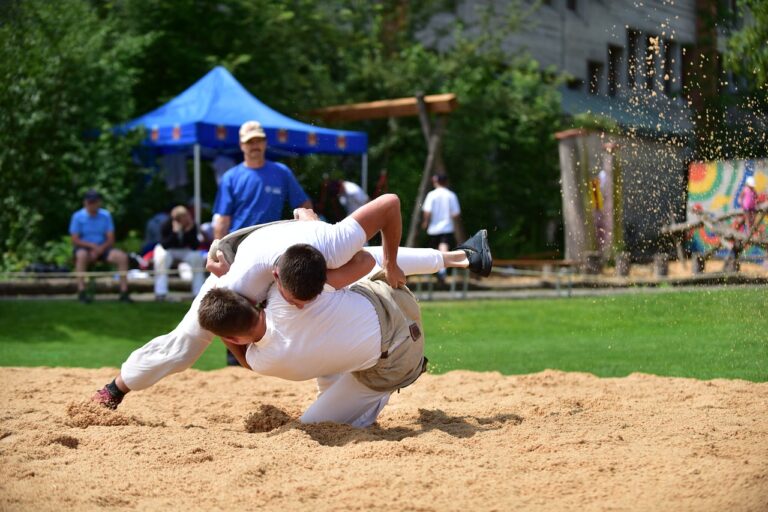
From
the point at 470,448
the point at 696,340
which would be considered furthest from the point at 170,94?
the point at 470,448

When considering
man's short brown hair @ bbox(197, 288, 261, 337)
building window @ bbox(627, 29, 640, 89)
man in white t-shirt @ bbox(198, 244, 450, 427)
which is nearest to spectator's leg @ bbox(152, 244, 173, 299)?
building window @ bbox(627, 29, 640, 89)

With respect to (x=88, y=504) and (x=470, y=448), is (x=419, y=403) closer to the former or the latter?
(x=470, y=448)

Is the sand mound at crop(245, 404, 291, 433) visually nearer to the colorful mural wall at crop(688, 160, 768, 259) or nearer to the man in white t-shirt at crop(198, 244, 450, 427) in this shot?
the man in white t-shirt at crop(198, 244, 450, 427)

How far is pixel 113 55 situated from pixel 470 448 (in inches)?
511

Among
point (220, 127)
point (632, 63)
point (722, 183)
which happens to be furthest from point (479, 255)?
point (722, 183)

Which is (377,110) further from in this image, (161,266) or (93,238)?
(93,238)

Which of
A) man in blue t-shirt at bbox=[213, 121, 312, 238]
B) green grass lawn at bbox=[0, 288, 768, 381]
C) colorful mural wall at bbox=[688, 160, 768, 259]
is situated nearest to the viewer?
man in blue t-shirt at bbox=[213, 121, 312, 238]

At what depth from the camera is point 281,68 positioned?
20.1 m

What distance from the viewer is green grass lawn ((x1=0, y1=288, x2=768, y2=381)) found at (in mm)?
9102

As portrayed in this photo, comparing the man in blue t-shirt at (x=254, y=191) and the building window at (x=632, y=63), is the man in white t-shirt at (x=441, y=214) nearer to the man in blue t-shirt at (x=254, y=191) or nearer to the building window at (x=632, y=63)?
the building window at (x=632, y=63)

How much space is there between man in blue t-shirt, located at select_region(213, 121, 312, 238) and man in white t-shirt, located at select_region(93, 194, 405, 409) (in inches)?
101

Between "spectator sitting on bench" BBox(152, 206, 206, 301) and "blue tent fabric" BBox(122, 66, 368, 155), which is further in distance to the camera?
"blue tent fabric" BBox(122, 66, 368, 155)

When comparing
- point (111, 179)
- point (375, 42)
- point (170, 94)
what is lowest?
point (111, 179)

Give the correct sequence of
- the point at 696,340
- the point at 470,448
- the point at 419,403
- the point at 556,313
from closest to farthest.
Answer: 1. the point at 470,448
2. the point at 419,403
3. the point at 696,340
4. the point at 556,313
